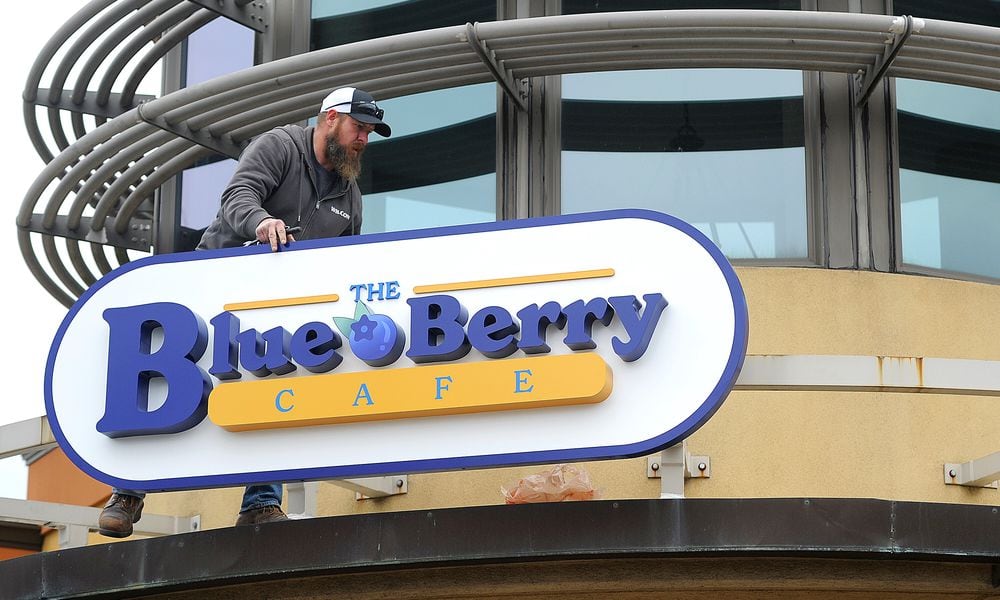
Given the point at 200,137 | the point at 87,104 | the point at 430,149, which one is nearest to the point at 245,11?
the point at 200,137

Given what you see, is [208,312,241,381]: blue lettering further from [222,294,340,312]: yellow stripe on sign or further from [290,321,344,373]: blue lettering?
[290,321,344,373]: blue lettering

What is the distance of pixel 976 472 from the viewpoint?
7.86m

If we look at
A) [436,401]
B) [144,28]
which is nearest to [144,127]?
[144,28]

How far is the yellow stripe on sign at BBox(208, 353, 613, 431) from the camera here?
21.7 feet

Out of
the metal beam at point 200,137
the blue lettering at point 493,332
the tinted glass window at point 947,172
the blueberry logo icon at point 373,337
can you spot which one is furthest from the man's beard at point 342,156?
the tinted glass window at point 947,172

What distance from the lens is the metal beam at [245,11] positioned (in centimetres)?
991

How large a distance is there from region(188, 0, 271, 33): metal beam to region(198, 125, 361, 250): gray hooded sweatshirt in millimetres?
2528

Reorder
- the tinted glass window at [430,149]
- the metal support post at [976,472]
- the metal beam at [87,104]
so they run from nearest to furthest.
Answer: the metal support post at [976,472] < the tinted glass window at [430,149] < the metal beam at [87,104]

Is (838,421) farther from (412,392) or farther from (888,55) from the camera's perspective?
(412,392)

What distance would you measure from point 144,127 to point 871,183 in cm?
429

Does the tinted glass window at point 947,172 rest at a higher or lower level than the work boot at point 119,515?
higher

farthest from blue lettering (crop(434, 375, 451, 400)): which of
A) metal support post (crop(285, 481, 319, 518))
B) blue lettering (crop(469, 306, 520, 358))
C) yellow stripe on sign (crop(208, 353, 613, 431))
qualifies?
metal support post (crop(285, 481, 319, 518))

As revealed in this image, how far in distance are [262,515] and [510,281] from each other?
160 centimetres

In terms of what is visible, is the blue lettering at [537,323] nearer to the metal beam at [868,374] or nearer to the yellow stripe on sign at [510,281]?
the yellow stripe on sign at [510,281]
